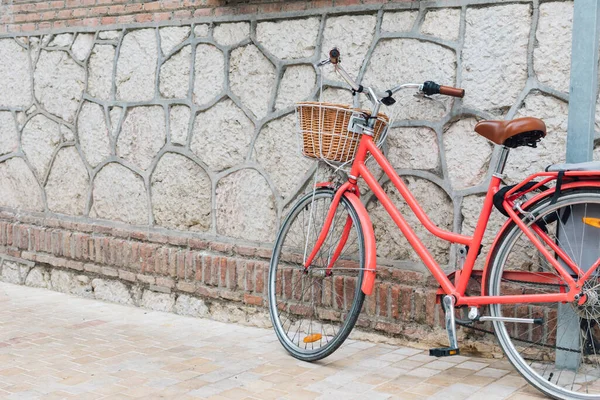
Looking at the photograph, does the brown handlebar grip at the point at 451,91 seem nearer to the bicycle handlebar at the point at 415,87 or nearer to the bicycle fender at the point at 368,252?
the bicycle handlebar at the point at 415,87

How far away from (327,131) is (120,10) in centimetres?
236

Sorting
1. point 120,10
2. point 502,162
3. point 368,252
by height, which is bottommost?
point 368,252

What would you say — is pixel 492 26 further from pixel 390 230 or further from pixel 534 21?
pixel 390 230

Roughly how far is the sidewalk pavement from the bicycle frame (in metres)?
0.42

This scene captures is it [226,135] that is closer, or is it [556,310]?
[556,310]

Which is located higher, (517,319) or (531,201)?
(531,201)

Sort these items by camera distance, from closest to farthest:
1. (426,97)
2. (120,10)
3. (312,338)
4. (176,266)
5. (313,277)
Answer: (426,97), (312,338), (313,277), (176,266), (120,10)

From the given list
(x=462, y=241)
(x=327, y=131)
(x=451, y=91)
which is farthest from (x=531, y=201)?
(x=327, y=131)

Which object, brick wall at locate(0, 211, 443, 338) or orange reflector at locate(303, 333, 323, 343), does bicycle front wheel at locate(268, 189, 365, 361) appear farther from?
brick wall at locate(0, 211, 443, 338)

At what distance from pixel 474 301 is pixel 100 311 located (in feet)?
9.07

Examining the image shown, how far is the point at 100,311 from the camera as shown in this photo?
4.96 metres

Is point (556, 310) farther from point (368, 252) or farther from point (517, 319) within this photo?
point (368, 252)

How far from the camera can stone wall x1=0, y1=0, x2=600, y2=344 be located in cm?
368

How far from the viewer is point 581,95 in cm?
331
